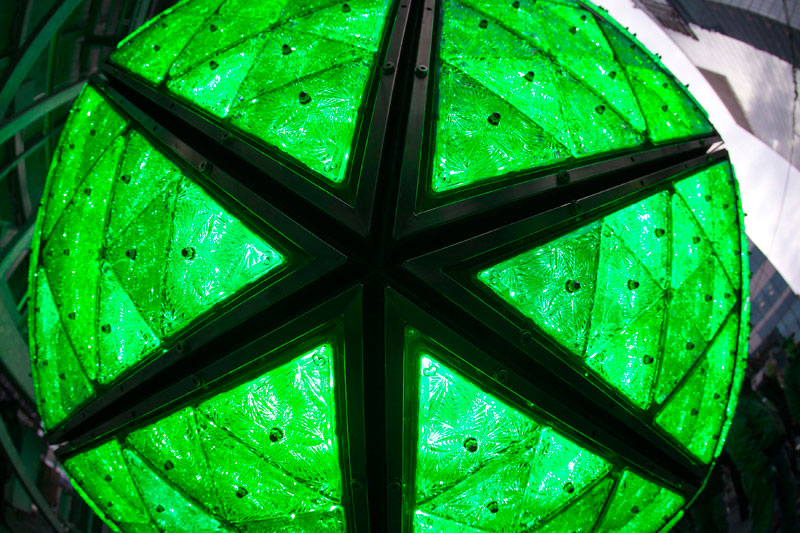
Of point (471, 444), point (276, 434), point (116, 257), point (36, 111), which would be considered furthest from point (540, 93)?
point (36, 111)

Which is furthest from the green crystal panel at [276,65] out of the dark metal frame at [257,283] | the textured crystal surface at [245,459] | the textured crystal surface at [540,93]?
the textured crystal surface at [245,459]

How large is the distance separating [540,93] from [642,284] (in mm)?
643

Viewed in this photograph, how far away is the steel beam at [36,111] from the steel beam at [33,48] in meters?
0.07

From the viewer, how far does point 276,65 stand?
140 cm

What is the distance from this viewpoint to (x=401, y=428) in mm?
1192

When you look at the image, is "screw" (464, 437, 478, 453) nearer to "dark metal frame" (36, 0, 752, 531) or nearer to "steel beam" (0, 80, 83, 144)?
"dark metal frame" (36, 0, 752, 531)

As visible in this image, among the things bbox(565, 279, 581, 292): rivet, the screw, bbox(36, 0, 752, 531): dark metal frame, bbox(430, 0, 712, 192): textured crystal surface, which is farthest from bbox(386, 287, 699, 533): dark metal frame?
bbox(430, 0, 712, 192): textured crystal surface

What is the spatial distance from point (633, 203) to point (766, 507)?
2904 mm

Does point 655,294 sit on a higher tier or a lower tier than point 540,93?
lower

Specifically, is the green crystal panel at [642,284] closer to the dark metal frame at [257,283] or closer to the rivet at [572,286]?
the rivet at [572,286]

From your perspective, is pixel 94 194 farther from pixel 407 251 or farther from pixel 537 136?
pixel 537 136

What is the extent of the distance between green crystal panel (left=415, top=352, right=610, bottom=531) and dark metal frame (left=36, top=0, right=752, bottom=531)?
0.13 ft

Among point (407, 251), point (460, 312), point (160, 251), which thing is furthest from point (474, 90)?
point (160, 251)

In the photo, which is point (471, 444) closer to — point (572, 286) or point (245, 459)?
point (572, 286)
